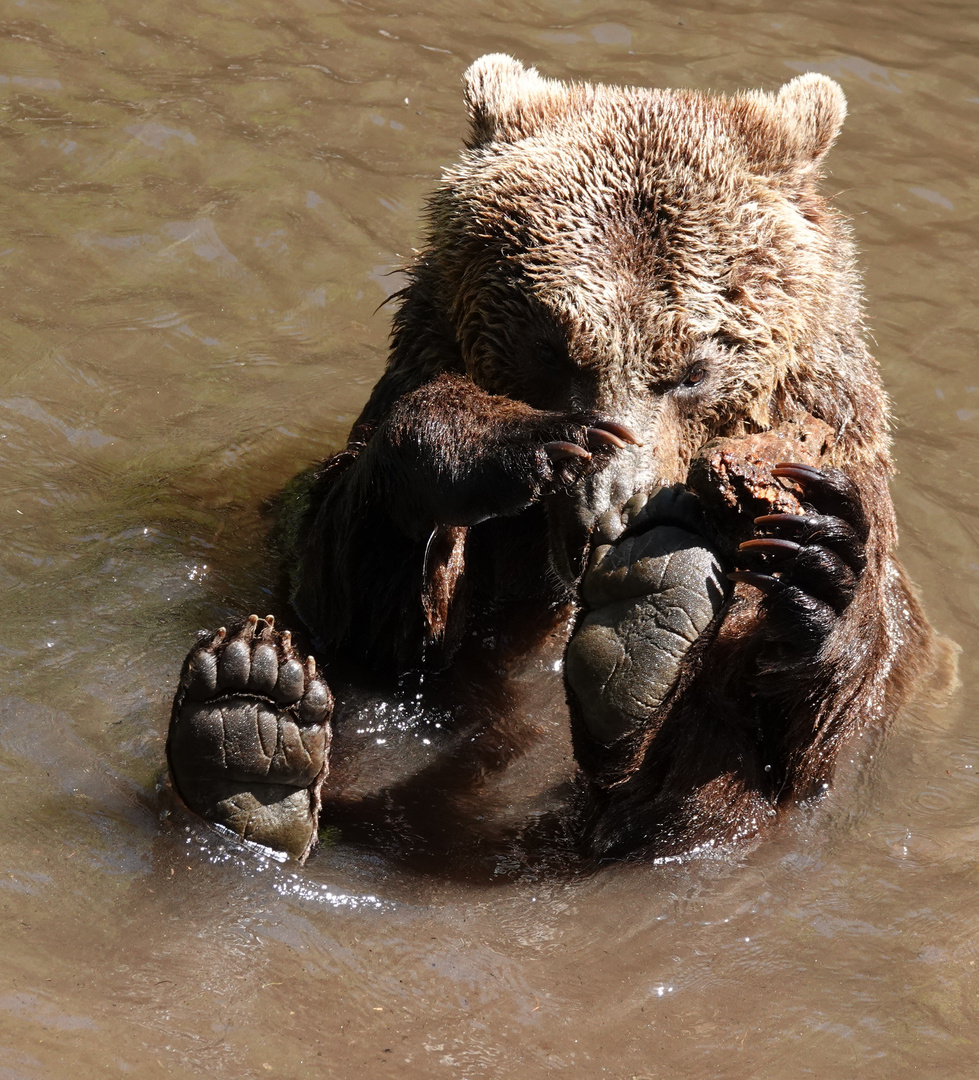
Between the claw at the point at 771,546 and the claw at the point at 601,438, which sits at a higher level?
the claw at the point at 601,438

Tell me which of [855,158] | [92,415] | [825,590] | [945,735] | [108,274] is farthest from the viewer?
[855,158]

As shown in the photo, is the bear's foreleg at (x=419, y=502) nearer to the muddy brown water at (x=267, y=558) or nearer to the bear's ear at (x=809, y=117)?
the muddy brown water at (x=267, y=558)

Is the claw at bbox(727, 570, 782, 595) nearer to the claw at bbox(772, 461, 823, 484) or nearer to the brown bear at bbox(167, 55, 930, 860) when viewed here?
the brown bear at bbox(167, 55, 930, 860)

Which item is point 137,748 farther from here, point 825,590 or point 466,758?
point 825,590

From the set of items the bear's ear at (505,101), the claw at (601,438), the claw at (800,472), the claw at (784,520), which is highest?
the bear's ear at (505,101)

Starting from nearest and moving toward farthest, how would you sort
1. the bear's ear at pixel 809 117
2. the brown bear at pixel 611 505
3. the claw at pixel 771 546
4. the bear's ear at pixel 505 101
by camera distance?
1. the claw at pixel 771 546
2. the brown bear at pixel 611 505
3. the bear's ear at pixel 809 117
4. the bear's ear at pixel 505 101

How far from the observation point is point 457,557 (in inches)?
192

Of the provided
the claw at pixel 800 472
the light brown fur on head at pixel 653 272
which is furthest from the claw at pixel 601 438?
the claw at pixel 800 472

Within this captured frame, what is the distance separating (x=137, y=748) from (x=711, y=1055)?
2075 millimetres

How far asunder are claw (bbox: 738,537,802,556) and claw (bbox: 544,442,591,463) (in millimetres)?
524

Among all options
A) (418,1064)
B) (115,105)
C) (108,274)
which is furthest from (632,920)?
(115,105)

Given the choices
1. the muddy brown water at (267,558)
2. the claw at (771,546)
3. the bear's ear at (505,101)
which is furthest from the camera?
the bear's ear at (505,101)

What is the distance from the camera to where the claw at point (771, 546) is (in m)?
3.68

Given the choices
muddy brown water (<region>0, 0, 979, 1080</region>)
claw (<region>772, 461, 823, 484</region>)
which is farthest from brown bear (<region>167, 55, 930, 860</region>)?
muddy brown water (<region>0, 0, 979, 1080</region>)
